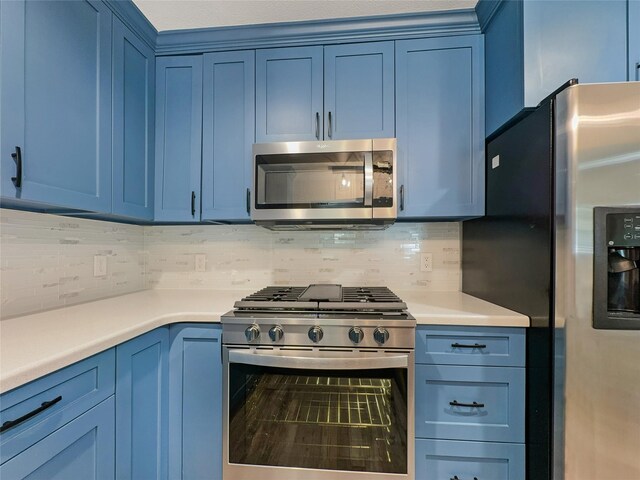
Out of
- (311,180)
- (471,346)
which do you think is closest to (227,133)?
(311,180)

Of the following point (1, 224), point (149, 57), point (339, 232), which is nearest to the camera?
point (1, 224)

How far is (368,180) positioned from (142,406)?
139 centimetres

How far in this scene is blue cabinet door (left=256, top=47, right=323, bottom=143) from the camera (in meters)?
1.63

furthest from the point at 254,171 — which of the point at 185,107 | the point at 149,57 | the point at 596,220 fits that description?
the point at 596,220

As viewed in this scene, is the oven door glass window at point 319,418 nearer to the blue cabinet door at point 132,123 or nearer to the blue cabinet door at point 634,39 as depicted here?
the blue cabinet door at point 132,123

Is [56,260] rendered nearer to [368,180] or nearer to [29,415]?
[29,415]

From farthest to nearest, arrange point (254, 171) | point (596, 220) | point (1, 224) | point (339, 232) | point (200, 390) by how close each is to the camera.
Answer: point (339, 232)
point (254, 171)
point (200, 390)
point (1, 224)
point (596, 220)

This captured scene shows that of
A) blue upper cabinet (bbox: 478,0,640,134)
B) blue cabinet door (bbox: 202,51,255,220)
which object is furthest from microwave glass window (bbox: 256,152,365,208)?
blue upper cabinet (bbox: 478,0,640,134)

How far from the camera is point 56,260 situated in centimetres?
138

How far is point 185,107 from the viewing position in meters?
1.72

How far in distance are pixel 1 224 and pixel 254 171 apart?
1.04 m

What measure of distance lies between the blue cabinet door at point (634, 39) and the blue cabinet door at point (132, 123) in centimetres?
221

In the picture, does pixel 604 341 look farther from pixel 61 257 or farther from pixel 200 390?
pixel 61 257

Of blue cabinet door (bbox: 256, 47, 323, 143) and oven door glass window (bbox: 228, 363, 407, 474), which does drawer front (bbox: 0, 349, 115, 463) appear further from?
blue cabinet door (bbox: 256, 47, 323, 143)
